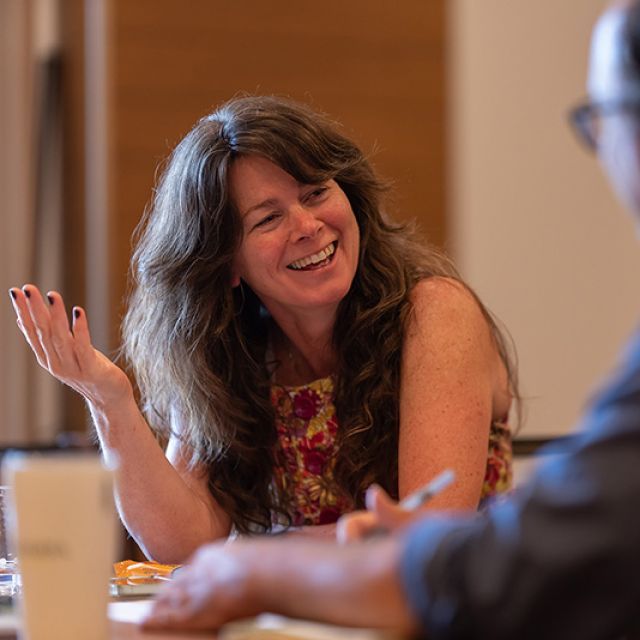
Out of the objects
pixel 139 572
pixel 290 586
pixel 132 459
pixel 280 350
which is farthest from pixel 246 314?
pixel 290 586

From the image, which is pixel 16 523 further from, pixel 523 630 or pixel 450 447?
pixel 450 447

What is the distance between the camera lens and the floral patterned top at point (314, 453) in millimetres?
1961

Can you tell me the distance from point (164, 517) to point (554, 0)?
3.04 meters

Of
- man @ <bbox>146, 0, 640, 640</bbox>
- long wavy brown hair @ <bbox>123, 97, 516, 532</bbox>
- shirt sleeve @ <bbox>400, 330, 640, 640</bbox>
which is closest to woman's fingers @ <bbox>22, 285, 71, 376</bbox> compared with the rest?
long wavy brown hair @ <bbox>123, 97, 516, 532</bbox>

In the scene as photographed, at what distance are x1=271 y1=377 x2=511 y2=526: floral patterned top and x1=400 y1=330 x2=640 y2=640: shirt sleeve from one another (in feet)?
3.64

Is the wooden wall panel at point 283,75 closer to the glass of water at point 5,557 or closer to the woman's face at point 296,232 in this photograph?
the woman's face at point 296,232

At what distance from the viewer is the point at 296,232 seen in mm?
1914

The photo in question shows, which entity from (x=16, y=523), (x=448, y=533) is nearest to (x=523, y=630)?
(x=448, y=533)

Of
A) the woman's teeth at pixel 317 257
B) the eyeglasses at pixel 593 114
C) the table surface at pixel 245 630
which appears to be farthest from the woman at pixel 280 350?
the eyeglasses at pixel 593 114

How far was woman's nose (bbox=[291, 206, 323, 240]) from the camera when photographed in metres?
1.90

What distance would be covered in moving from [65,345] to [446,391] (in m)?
0.52

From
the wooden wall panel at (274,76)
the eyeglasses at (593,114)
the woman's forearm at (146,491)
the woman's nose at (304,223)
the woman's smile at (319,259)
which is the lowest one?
the woman's forearm at (146,491)

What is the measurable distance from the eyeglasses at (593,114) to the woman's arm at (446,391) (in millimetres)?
827

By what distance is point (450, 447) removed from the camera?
1769 millimetres
